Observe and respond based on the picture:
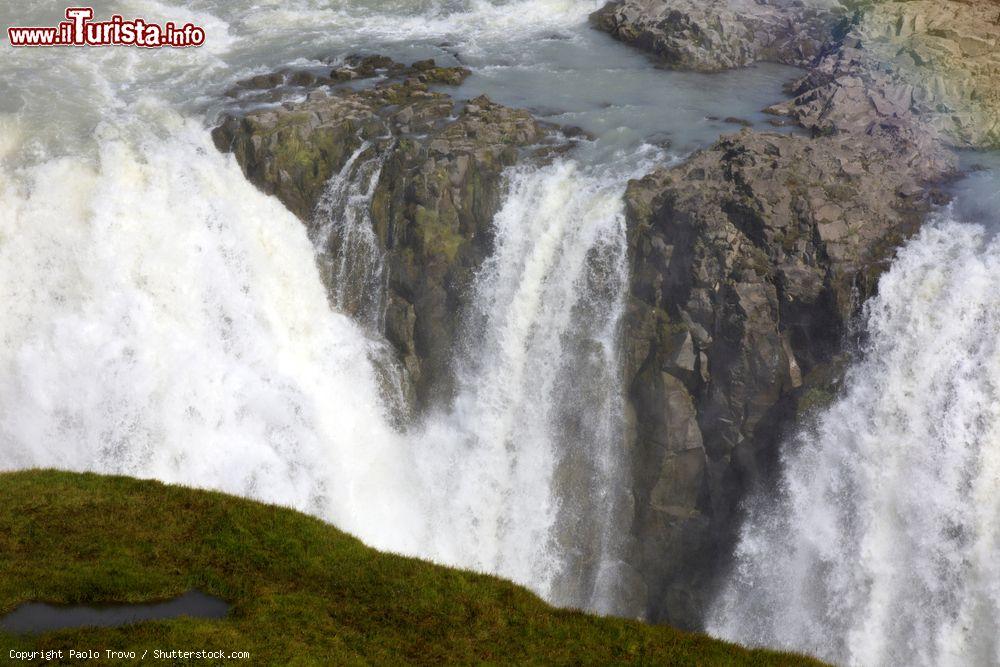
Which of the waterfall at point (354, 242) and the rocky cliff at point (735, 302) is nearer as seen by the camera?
the rocky cliff at point (735, 302)

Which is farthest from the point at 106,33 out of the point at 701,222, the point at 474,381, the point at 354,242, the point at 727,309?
the point at 727,309

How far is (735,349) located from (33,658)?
65.0 feet

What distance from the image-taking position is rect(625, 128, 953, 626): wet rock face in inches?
1016

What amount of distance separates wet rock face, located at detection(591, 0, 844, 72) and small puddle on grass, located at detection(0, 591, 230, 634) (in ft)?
104

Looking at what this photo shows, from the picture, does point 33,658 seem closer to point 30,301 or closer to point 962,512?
point 30,301

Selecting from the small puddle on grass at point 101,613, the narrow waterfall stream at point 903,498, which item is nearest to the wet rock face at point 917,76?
the narrow waterfall stream at point 903,498

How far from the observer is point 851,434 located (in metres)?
24.8

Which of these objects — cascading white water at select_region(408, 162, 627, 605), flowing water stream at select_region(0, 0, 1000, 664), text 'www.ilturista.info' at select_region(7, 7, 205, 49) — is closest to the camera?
flowing water stream at select_region(0, 0, 1000, 664)

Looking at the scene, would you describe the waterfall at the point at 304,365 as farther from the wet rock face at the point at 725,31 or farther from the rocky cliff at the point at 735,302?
the wet rock face at the point at 725,31

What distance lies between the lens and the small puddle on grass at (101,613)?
493 inches

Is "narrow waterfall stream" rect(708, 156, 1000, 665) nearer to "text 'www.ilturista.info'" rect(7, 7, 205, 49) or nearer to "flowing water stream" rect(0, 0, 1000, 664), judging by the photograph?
"flowing water stream" rect(0, 0, 1000, 664)

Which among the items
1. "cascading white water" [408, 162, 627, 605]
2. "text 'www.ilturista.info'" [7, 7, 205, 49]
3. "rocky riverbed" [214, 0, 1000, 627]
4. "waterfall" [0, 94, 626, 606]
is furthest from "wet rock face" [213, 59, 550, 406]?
"text 'www.ilturista.info'" [7, 7, 205, 49]

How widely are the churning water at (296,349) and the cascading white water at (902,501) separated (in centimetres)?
519

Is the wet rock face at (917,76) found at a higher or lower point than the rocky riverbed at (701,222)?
higher
